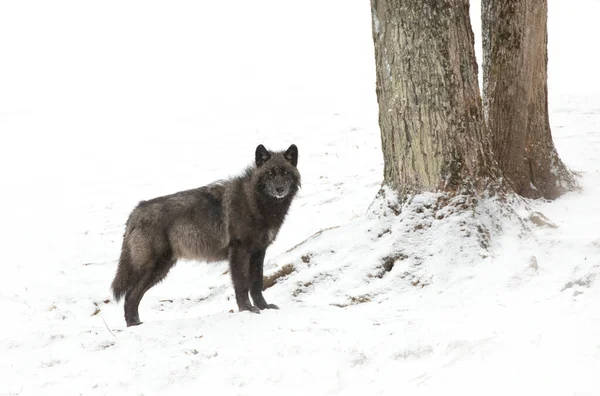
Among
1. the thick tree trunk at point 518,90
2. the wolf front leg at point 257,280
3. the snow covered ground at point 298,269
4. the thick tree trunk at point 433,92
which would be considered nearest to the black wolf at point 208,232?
the wolf front leg at point 257,280

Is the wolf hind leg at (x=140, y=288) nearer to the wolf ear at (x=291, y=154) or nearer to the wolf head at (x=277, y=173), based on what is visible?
the wolf head at (x=277, y=173)

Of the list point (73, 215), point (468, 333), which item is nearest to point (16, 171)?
point (73, 215)

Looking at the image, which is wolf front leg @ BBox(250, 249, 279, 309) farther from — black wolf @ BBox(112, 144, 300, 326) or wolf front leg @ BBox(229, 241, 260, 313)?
wolf front leg @ BBox(229, 241, 260, 313)

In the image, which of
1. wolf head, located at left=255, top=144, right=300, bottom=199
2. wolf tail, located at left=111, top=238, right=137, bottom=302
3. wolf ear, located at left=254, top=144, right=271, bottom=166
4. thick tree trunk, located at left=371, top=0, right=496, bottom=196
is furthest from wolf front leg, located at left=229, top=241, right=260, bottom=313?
→ thick tree trunk, located at left=371, top=0, right=496, bottom=196

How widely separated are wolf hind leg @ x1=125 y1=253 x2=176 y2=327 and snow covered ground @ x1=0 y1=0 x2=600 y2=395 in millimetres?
234

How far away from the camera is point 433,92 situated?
25.6 ft

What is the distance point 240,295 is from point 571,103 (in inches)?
606

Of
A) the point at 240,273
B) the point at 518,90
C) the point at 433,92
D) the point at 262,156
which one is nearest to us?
the point at 433,92

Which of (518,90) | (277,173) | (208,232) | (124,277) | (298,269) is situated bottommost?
(298,269)

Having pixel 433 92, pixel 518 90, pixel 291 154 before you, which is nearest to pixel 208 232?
pixel 291 154

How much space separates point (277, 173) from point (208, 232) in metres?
1.24

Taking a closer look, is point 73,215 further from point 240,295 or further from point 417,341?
point 417,341

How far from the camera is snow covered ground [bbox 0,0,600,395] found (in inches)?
221

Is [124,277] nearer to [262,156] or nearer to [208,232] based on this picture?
[208,232]
